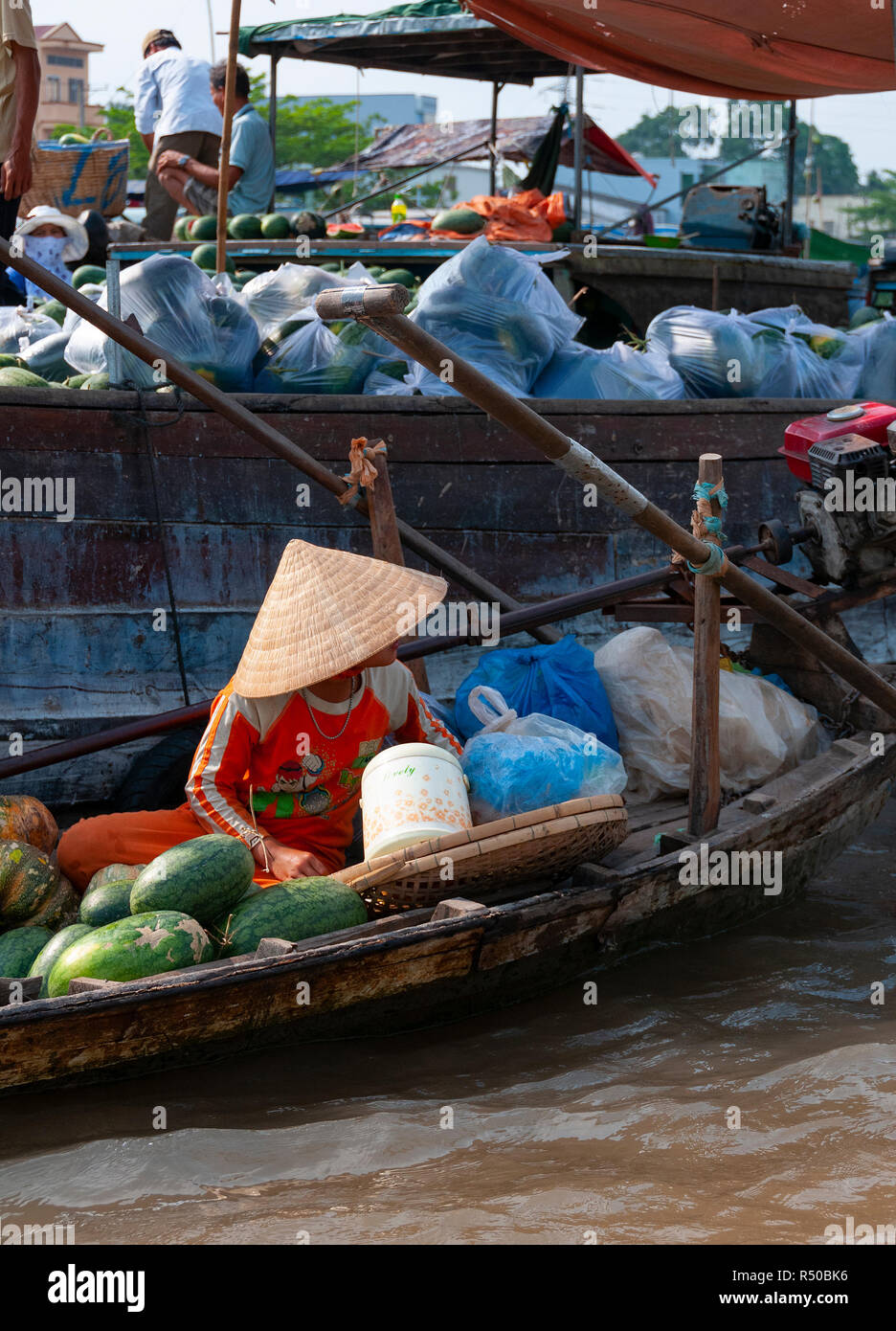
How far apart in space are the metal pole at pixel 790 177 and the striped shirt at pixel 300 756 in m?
6.55

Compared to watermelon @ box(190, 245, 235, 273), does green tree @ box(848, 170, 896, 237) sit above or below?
above

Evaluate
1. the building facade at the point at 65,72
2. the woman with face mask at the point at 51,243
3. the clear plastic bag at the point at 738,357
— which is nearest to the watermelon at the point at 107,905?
the clear plastic bag at the point at 738,357

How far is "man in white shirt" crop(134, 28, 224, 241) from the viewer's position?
8.99 metres

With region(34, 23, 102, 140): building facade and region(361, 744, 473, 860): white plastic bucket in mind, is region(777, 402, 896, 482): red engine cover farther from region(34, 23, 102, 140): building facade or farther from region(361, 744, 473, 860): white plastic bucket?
region(34, 23, 102, 140): building facade

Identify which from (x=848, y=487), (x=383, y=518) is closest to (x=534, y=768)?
(x=383, y=518)

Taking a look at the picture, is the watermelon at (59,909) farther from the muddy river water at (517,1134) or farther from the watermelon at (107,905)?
the muddy river water at (517,1134)

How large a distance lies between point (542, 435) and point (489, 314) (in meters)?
3.26

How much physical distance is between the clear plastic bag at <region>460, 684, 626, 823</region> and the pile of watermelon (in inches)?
25.6

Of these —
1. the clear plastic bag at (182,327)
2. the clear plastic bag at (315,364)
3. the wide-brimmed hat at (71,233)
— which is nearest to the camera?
the clear plastic bag at (182,327)

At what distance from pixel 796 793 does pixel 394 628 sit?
1835 millimetres

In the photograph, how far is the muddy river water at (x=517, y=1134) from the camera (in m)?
3.03

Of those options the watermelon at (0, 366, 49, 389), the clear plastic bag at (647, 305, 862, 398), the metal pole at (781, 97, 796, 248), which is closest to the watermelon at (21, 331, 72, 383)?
the watermelon at (0, 366, 49, 389)

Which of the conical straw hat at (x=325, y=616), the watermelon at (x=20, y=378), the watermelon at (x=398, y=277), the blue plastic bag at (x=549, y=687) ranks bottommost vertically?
the blue plastic bag at (x=549, y=687)
